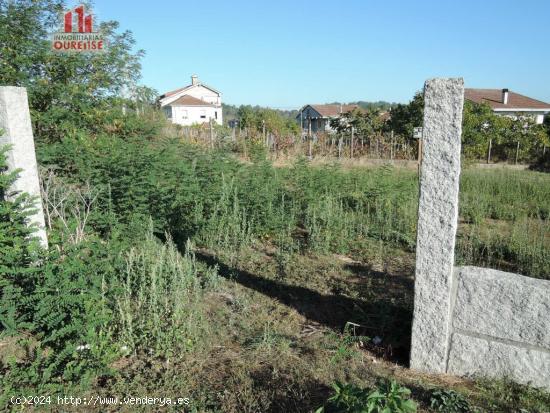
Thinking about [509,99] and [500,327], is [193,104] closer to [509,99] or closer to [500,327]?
[509,99]

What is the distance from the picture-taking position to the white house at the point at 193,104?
170 ft

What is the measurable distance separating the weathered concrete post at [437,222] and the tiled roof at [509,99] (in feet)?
144

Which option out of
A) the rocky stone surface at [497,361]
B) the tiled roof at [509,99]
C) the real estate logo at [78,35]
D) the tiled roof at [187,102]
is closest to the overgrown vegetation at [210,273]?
the rocky stone surface at [497,361]

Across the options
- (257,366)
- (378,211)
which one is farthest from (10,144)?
(378,211)

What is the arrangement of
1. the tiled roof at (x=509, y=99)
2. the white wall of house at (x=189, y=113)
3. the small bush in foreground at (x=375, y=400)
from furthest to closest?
the white wall of house at (x=189, y=113) < the tiled roof at (x=509, y=99) < the small bush in foreground at (x=375, y=400)

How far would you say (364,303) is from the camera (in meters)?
4.41

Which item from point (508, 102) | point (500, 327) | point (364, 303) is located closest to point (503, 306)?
point (500, 327)

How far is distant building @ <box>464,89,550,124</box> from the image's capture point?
42.3 meters

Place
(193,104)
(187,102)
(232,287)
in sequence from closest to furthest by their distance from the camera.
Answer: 1. (232,287)
2. (187,102)
3. (193,104)

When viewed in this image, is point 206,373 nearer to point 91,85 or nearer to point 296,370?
point 296,370

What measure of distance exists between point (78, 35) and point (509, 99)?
1792 inches

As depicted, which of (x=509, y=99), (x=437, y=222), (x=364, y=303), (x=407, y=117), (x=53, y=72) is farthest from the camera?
(x=509, y=99)

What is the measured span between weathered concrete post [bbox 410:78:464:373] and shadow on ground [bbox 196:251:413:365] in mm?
358

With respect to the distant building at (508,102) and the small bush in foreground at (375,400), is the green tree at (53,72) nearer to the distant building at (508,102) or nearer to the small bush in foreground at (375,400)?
the small bush in foreground at (375,400)
